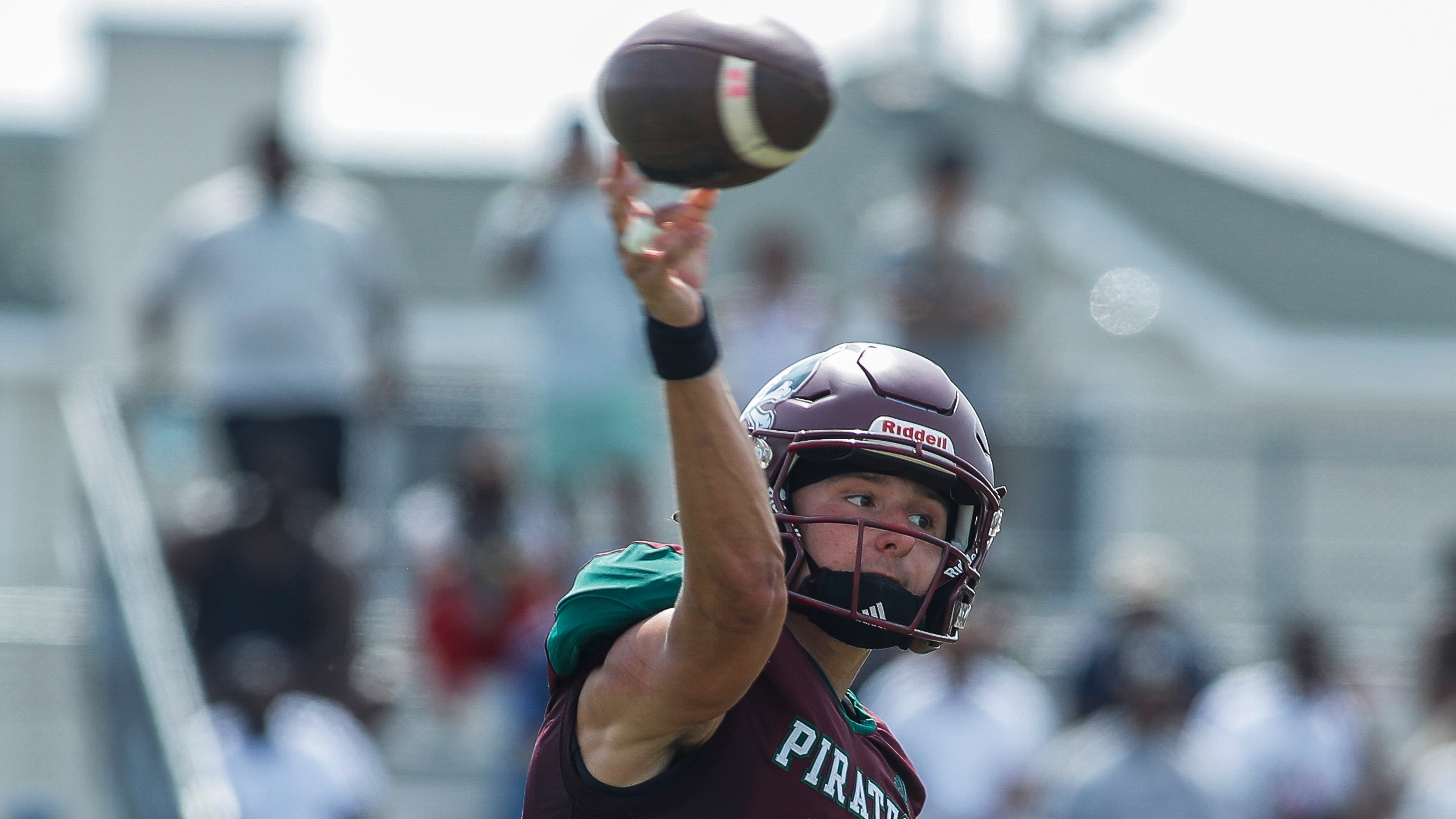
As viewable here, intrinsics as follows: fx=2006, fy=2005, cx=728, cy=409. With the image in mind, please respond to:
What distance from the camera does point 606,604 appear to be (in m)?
2.62

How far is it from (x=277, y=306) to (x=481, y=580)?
1.54 metres

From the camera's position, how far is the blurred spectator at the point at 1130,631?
919cm

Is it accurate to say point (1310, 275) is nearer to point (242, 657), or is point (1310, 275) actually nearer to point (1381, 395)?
point (1381, 395)

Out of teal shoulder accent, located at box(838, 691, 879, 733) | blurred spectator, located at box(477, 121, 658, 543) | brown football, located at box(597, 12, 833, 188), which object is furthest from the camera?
blurred spectator, located at box(477, 121, 658, 543)

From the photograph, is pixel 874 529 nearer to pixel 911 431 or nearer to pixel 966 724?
pixel 911 431

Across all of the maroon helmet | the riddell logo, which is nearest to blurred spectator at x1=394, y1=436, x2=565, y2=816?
the maroon helmet

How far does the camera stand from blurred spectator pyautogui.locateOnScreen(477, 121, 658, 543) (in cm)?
875

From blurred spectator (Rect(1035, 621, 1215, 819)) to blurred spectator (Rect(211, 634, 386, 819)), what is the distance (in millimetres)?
2914

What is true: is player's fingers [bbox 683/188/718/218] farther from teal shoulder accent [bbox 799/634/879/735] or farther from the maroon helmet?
teal shoulder accent [bbox 799/634/879/735]

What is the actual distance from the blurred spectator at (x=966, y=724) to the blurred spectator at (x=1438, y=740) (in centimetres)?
170

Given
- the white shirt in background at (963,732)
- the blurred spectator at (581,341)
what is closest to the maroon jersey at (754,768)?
the white shirt in background at (963,732)

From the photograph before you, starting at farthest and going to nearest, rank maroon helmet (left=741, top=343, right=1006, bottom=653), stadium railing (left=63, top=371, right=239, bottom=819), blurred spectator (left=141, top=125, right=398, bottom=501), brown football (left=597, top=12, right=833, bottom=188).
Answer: blurred spectator (left=141, top=125, right=398, bottom=501) < stadium railing (left=63, top=371, right=239, bottom=819) < maroon helmet (left=741, top=343, right=1006, bottom=653) < brown football (left=597, top=12, right=833, bottom=188)

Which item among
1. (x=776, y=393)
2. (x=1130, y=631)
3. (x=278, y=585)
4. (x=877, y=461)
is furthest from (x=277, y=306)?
(x=877, y=461)

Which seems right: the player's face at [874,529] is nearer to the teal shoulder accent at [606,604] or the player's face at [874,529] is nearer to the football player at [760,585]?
the football player at [760,585]
